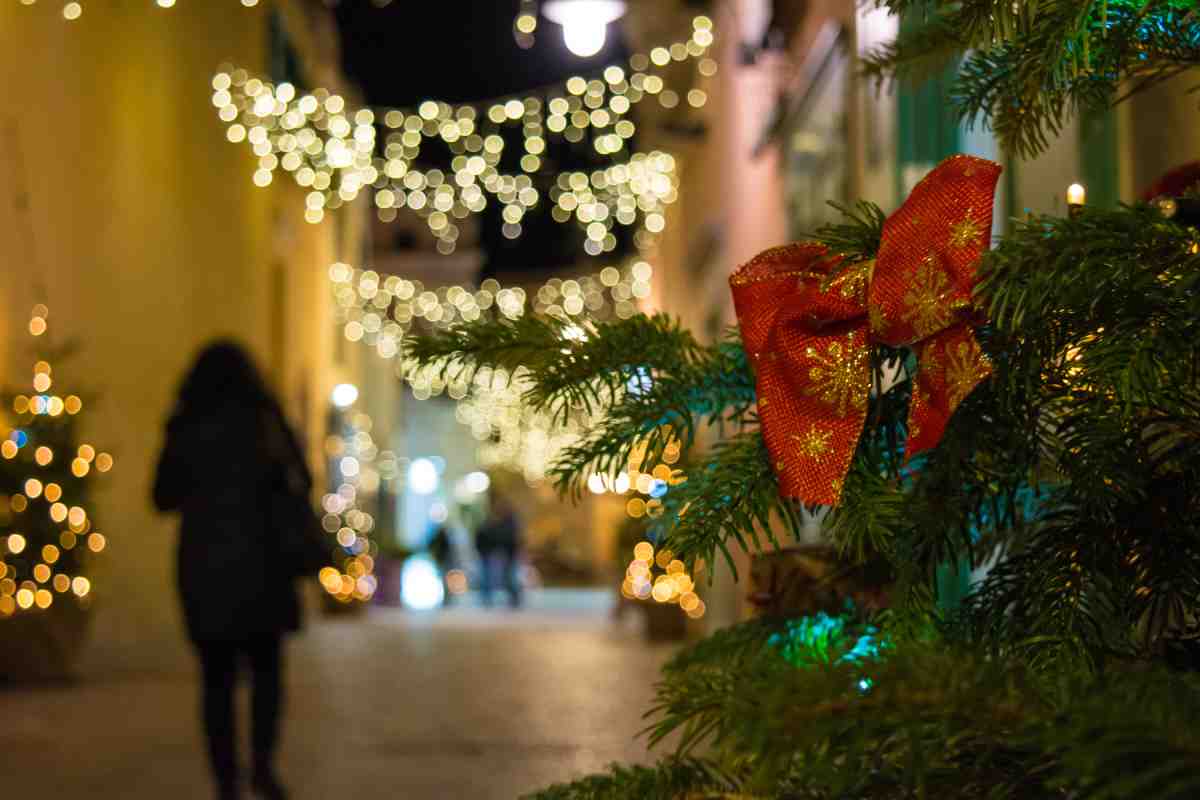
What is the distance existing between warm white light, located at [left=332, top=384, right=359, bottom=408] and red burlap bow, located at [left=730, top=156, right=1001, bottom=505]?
19473 millimetres

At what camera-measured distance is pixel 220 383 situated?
5008 mm

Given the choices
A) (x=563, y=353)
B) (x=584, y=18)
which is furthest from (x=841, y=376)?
(x=584, y=18)

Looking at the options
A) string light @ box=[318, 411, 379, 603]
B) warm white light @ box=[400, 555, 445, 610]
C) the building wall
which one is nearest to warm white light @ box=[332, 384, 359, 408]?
string light @ box=[318, 411, 379, 603]

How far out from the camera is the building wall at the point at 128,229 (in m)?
8.73

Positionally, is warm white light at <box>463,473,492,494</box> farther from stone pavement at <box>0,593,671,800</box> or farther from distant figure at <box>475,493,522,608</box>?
stone pavement at <box>0,593,671,800</box>

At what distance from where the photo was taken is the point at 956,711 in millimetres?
918

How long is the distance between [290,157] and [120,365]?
2305mm

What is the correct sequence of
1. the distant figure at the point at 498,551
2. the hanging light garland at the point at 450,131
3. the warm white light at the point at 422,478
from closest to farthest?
1. the hanging light garland at the point at 450,131
2. the distant figure at the point at 498,551
3. the warm white light at the point at 422,478

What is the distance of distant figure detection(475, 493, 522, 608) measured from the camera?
22263mm

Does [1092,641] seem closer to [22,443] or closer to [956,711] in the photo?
[956,711]

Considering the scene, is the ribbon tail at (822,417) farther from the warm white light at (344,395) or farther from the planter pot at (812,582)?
the warm white light at (344,395)

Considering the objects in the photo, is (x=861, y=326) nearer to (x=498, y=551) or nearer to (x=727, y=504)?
(x=727, y=504)

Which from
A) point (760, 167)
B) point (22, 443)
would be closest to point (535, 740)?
point (22, 443)

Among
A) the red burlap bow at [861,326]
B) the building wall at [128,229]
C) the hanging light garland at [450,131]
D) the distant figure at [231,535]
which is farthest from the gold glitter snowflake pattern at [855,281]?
the hanging light garland at [450,131]
